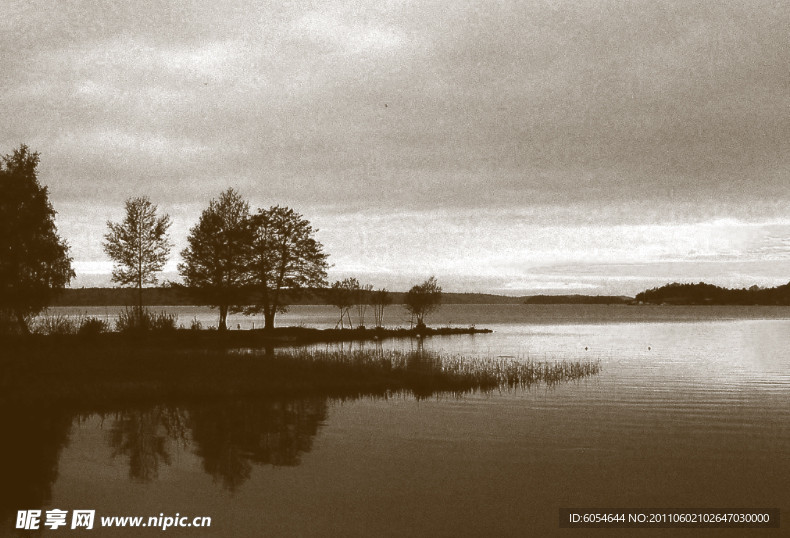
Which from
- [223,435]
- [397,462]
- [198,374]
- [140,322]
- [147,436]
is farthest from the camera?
[140,322]

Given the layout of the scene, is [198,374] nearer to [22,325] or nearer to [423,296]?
[22,325]

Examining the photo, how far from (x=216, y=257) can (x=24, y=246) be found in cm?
2088

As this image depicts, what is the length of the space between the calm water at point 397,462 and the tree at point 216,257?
38.4m

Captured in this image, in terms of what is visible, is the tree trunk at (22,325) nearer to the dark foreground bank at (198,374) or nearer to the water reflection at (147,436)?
the dark foreground bank at (198,374)

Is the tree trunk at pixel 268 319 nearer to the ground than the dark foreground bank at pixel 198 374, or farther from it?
farther from it

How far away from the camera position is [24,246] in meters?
48.1

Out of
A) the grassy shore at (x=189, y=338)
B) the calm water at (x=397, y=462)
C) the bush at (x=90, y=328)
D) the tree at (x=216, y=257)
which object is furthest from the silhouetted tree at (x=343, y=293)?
the calm water at (x=397, y=462)

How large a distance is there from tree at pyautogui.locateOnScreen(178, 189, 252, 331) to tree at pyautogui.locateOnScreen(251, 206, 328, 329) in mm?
Answer: 3217

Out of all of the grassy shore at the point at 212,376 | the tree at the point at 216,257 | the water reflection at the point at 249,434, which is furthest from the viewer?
the tree at the point at 216,257

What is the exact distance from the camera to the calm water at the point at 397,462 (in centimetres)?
1592

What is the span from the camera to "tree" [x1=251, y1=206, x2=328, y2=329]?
7294 cm

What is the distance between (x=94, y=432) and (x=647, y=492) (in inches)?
693

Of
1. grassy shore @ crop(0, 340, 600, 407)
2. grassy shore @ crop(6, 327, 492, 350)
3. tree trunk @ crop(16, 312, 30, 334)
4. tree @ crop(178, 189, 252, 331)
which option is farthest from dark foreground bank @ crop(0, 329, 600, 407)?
tree @ crop(178, 189, 252, 331)

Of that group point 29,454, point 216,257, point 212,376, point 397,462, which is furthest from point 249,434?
point 216,257
